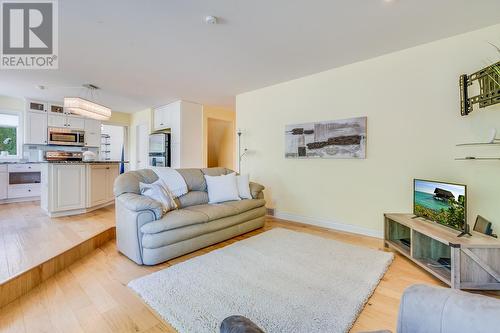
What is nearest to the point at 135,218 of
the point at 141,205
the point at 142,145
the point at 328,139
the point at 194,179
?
the point at 141,205

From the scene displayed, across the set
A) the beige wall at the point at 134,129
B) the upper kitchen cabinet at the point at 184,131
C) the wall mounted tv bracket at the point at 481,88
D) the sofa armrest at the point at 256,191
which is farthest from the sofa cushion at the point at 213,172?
the beige wall at the point at 134,129

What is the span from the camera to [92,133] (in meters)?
6.16

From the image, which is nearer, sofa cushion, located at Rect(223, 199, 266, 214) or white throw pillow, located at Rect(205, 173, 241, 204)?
sofa cushion, located at Rect(223, 199, 266, 214)

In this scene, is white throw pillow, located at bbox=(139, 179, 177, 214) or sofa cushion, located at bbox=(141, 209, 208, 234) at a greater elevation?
white throw pillow, located at bbox=(139, 179, 177, 214)

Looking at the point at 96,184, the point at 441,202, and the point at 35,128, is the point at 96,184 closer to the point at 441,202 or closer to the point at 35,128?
the point at 35,128

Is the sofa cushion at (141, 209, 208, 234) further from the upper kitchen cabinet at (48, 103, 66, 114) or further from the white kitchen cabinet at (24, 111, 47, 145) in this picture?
the upper kitchen cabinet at (48, 103, 66, 114)

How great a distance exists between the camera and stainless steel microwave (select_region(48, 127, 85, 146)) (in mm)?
5422

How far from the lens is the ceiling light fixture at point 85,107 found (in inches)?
141

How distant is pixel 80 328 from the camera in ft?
4.64

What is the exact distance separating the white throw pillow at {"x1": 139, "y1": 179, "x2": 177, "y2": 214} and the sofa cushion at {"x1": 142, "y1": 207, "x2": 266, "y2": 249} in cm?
32

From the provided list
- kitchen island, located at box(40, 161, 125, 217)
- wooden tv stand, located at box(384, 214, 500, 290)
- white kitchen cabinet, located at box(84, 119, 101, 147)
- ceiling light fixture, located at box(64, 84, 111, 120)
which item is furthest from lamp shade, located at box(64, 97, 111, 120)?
wooden tv stand, located at box(384, 214, 500, 290)

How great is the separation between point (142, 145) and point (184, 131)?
2.04 meters

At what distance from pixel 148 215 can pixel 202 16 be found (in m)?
2.02

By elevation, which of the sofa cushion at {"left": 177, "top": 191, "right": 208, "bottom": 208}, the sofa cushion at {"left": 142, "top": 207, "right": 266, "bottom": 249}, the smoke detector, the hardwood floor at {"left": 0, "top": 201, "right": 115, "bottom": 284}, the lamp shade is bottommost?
the hardwood floor at {"left": 0, "top": 201, "right": 115, "bottom": 284}
